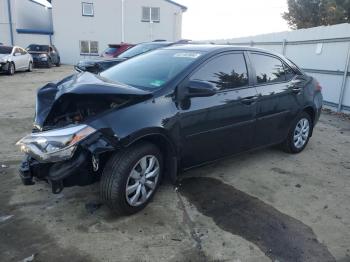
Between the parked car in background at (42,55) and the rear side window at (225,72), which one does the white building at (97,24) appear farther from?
the rear side window at (225,72)

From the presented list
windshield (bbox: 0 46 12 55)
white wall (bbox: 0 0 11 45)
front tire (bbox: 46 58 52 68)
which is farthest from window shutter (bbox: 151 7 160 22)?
windshield (bbox: 0 46 12 55)

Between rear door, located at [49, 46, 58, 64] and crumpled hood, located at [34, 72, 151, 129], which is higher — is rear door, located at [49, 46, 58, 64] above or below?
below

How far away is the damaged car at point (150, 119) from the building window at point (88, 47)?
2565 centimetres

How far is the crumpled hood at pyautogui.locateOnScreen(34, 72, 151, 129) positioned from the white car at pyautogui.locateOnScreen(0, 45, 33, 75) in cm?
1434

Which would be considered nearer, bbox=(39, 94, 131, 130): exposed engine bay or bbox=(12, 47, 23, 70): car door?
bbox=(39, 94, 131, 130): exposed engine bay

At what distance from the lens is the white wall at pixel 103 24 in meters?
28.0

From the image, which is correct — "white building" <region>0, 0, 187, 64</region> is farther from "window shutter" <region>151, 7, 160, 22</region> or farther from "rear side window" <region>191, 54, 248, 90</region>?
"rear side window" <region>191, 54, 248, 90</region>

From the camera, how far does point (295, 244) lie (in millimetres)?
3238

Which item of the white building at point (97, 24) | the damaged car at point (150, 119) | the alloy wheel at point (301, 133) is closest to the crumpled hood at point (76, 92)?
the damaged car at point (150, 119)

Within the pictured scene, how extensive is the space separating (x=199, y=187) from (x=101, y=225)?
1.37 m

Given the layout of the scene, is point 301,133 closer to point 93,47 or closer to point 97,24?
point 97,24

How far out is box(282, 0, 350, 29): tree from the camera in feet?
77.0

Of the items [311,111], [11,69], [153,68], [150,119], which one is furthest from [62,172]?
[11,69]

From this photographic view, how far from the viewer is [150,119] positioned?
3.48 m
